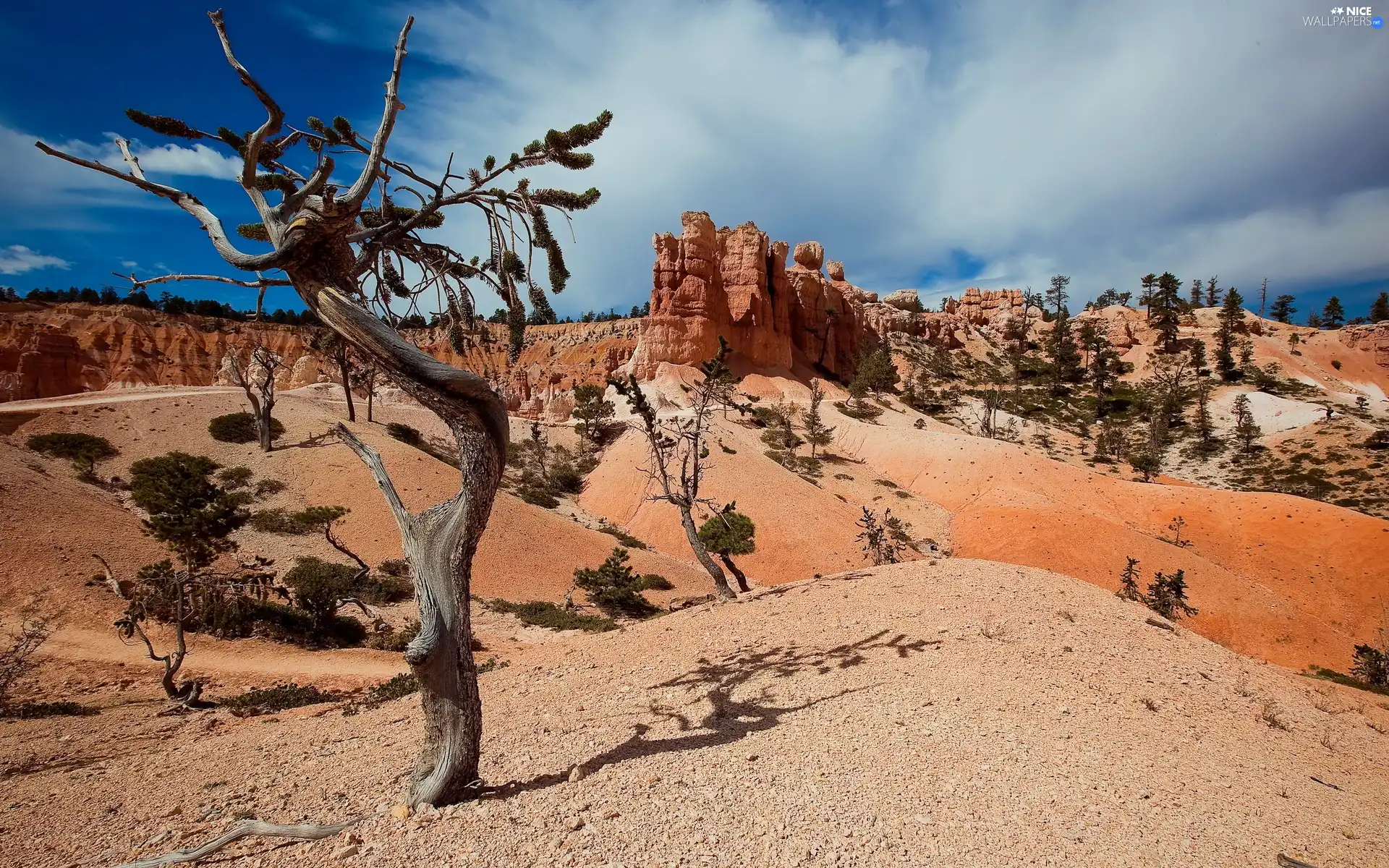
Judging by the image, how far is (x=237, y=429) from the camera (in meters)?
28.2

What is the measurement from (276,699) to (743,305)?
4502 centimetres

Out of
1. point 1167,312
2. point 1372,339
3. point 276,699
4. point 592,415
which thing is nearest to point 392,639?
point 276,699

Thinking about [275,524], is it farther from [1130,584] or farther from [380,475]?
[1130,584]

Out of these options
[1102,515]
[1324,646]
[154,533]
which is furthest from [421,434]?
[1324,646]

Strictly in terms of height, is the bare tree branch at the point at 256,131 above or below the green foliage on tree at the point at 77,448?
above

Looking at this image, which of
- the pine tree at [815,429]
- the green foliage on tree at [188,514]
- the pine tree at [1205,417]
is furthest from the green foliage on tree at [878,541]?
the pine tree at [1205,417]

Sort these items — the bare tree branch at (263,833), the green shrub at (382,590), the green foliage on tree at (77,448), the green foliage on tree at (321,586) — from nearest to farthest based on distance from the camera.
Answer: the bare tree branch at (263,833), the green foliage on tree at (321,586), the green shrub at (382,590), the green foliage on tree at (77,448)

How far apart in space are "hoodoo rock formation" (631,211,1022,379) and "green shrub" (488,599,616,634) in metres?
30.0

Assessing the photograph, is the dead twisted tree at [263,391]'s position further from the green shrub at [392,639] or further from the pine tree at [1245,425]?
the pine tree at [1245,425]

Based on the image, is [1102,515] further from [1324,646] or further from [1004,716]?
[1004,716]

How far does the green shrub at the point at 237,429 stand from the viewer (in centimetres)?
2770

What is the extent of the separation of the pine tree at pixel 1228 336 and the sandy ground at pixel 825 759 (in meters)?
74.3

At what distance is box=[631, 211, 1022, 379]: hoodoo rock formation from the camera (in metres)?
48.3

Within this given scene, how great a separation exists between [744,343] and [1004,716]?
47025 millimetres
